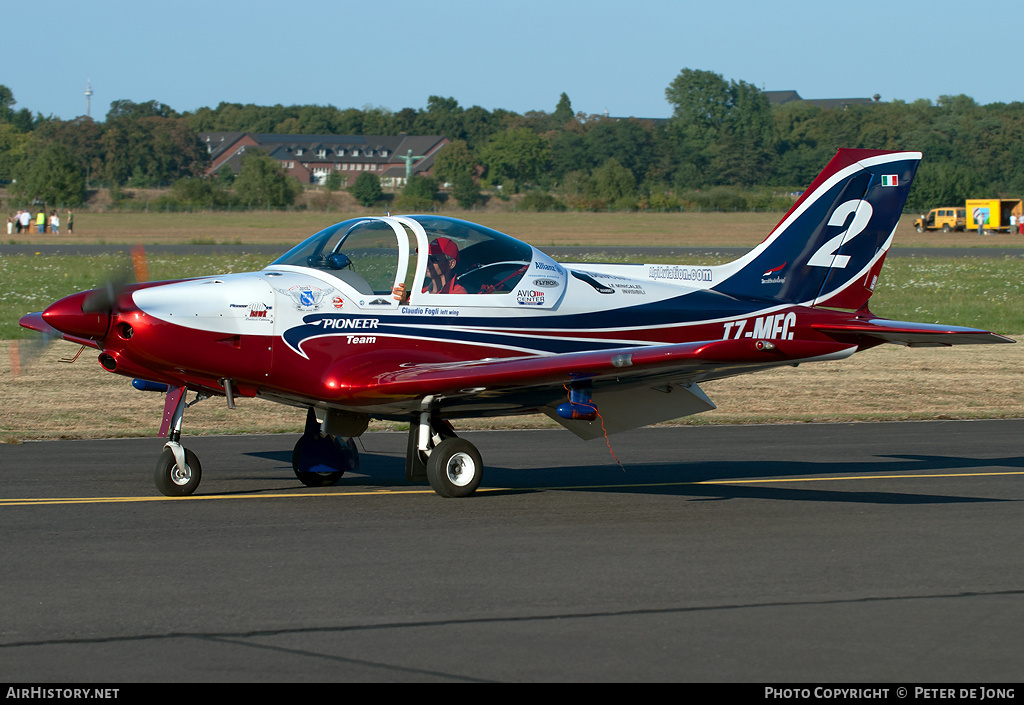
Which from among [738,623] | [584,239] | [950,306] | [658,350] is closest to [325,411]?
[658,350]

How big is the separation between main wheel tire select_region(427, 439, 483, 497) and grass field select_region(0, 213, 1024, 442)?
3.03m

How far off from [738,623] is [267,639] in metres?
2.40

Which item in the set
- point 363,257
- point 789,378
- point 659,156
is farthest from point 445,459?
point 659,156

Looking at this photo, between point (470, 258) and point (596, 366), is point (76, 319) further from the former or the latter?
point (596, 366)

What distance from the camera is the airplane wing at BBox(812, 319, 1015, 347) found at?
28.4 feet

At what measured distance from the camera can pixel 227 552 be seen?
741 centimetres

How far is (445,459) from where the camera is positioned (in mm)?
9438

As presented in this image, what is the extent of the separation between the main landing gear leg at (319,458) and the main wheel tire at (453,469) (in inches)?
42.2

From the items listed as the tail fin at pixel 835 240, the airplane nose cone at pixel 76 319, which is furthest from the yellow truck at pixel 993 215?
the airplane nose cone at pixel 76 319

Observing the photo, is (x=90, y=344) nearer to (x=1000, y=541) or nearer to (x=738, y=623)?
A: (x=738, y=623)

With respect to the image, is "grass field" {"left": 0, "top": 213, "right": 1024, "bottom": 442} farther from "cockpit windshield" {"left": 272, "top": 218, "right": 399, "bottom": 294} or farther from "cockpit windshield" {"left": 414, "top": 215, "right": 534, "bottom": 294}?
"cockpit windshield" {"left": 414, "top": 215, "right": 534, "bottom": 294}

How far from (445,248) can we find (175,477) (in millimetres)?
2986

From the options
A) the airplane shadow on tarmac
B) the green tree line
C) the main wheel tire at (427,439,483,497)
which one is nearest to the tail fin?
the airplane shadow on tarmac

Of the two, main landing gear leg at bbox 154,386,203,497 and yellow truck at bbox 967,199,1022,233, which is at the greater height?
yellow truck at bbox 967,199,1022,233
